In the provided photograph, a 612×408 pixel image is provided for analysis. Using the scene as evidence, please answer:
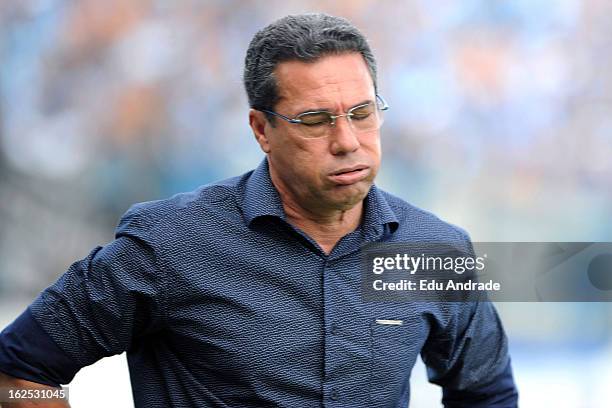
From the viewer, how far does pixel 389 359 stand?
6.75 feet

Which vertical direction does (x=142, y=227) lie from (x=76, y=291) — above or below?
above

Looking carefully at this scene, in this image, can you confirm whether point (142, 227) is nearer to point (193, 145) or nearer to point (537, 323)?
point (193, 145)

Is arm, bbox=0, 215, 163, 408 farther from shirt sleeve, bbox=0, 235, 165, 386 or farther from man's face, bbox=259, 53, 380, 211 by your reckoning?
man's face, bbox=259, 53, 380, 211

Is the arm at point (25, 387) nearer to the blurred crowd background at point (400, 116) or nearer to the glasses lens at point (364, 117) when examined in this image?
the glasses lens at point (364, 117)

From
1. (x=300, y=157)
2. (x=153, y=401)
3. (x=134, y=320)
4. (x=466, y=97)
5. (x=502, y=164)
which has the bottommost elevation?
(x=153, y=401)

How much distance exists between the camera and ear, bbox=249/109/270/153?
2.14 metres

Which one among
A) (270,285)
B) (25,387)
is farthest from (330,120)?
(25,387)

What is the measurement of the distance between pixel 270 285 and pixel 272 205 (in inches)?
6.6

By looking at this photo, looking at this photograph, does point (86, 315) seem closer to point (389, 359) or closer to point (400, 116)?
point (389, 359)

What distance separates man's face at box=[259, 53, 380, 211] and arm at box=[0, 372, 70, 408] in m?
0.64

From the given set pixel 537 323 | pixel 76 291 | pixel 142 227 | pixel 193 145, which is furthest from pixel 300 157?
pixel 537 323

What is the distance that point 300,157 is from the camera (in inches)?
80.1

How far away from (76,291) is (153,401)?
0.28m

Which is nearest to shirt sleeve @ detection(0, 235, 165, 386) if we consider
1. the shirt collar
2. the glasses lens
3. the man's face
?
the shirt collar
